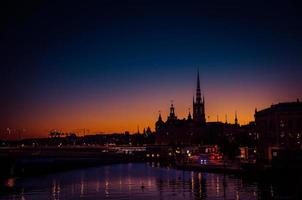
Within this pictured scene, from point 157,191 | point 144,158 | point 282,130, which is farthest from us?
point 144,158

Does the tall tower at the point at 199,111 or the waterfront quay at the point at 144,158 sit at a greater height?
the tall tower at the point at 199,111

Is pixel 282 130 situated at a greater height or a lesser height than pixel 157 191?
greater

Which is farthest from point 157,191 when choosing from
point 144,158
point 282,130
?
point 144,158

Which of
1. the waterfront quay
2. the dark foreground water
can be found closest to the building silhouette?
the waterfront quay

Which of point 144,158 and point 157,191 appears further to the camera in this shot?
point 144,158

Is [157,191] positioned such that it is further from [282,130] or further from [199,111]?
[199,111]

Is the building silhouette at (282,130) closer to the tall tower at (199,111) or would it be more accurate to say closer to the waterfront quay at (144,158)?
the waterfront quay at (144,158)

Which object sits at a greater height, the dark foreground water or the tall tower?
the tall tower

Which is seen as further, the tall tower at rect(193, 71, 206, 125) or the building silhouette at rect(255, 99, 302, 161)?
the tall tower at rect(193, 71, 206, 125)

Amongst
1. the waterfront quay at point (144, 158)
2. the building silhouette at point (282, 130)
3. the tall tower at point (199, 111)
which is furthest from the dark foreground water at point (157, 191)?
the tall tower at point (199, 111)

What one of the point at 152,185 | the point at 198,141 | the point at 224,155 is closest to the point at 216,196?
the point at 152,185

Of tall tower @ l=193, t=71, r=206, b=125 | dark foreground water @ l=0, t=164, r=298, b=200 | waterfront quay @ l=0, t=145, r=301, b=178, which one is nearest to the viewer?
dark foreground water @ l=0, t=164, r=298, b=200

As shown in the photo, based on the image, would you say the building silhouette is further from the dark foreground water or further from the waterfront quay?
the dark foreground water

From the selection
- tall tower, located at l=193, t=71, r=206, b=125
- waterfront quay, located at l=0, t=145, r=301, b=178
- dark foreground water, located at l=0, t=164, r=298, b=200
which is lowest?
dark foreground water, located at l=0, t=164, r=298, b=200
